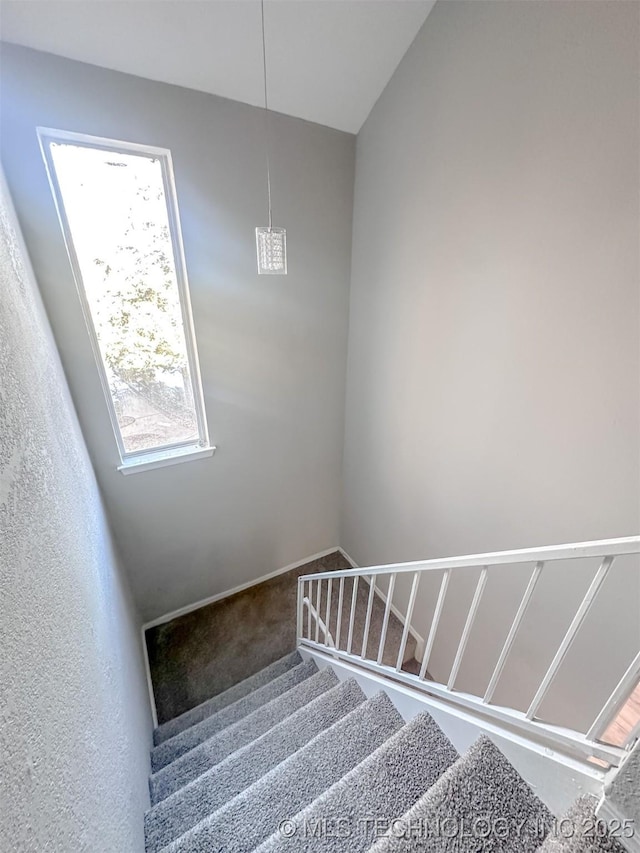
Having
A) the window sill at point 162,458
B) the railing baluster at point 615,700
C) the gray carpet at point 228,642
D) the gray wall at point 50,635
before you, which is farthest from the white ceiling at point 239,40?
the gray carpet at point 228,642

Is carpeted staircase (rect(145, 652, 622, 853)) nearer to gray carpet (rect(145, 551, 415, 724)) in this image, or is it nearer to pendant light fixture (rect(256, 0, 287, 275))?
gray carpet (rect(145, 551, 415, 724))

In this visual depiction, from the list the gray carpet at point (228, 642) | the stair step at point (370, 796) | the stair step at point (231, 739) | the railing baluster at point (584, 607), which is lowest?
the gray carpet at point (228, 642)

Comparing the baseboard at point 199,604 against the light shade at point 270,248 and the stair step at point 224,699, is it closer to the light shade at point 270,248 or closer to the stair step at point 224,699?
the stair step at point 224,699

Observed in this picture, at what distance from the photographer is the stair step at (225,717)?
183cm

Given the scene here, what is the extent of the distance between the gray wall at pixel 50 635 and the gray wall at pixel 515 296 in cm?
176

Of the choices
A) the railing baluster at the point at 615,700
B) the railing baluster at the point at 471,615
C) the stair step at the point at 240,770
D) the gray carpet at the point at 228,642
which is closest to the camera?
the railing baluster at the point at 615,700

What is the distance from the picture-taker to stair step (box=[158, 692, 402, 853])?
3.69 feet

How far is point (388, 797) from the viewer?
40.8 inches

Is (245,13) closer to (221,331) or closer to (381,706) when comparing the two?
(221,331)

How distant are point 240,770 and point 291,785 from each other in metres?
0.38

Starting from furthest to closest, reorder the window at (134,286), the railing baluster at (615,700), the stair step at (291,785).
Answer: the window at (134,286)
the stair step at (291,785)
the railing baluster at (615,700)

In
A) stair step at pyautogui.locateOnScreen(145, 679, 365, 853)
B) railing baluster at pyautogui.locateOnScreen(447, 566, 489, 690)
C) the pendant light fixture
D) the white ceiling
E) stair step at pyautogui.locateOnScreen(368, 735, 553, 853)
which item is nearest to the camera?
stair step at pyautogui.locateOnScreen(368, 735, 553, 853)

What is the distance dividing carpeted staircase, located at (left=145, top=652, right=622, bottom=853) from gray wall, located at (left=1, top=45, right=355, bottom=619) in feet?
4.37

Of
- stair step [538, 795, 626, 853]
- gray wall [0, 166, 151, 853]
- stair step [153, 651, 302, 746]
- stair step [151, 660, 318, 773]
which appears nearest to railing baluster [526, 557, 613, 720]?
stair step [538, 795, 626, 853]
